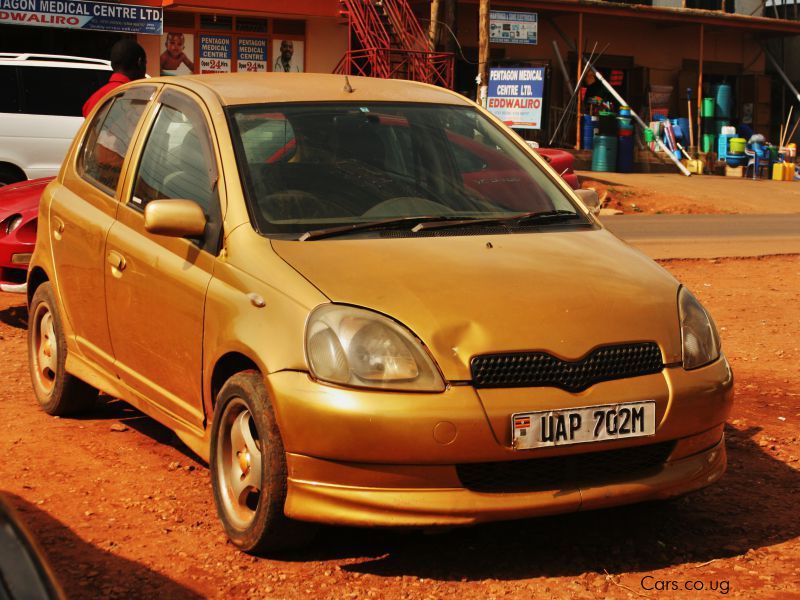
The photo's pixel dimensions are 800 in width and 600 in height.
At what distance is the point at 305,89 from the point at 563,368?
6.51 ft

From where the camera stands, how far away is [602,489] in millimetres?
4250

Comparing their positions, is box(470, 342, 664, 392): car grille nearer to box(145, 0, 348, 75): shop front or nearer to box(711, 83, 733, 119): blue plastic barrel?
box(145, 0, 348, 75): shop front

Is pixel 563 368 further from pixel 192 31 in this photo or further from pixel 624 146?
pixel 624 146

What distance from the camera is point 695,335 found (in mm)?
4586

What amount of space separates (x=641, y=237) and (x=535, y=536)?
12.5 meters

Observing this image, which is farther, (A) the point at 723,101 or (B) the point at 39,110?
(A) the point at 723,101

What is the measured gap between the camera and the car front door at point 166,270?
16.0ft

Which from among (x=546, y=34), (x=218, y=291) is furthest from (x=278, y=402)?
(x=546, y=34)

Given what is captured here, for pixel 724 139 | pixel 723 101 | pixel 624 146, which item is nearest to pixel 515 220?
pixel 624 146

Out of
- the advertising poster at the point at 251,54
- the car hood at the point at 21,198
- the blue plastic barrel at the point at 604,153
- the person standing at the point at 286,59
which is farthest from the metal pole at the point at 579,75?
the car hood at the point at 21,198

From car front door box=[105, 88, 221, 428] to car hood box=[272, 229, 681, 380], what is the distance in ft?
1.55

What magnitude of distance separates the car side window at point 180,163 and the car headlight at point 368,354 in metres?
0.84

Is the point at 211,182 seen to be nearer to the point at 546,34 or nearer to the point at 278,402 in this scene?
the point at 278,402

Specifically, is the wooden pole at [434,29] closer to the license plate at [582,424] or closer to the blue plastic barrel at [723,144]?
the blue plastic barrel at [723,144]
